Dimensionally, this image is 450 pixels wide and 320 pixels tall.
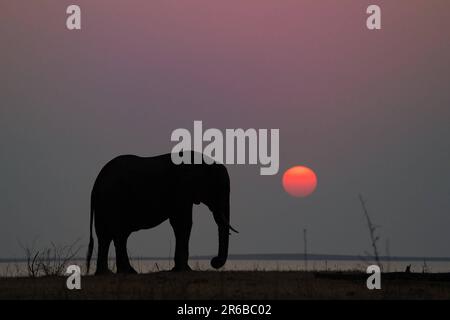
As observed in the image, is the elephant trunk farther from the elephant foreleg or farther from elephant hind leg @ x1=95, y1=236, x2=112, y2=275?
elephant hind leg @ x1=95, y1=236, x2=112, y2=275

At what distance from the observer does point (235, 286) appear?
17984mm

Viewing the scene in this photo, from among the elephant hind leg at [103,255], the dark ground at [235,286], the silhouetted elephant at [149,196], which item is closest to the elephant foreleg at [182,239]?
the silhouetted elephant at [149,196]

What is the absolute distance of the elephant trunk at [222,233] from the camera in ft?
83.3

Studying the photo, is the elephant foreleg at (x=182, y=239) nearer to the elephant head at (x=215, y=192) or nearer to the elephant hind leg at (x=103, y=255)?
the elephant head at (x=215, y=192)

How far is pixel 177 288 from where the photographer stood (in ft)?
57.4

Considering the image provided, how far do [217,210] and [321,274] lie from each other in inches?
252

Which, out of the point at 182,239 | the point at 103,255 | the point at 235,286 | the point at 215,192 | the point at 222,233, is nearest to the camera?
the point at 235,286

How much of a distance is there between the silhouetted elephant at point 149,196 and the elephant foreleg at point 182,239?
10.0 inches

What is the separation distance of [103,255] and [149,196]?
88.2 inches

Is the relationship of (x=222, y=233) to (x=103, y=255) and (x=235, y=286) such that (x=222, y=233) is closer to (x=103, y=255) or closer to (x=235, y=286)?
(x=103, y=255)

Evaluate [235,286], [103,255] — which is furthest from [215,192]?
[235,286]

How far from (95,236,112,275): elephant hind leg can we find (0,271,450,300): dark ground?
3778 mm
